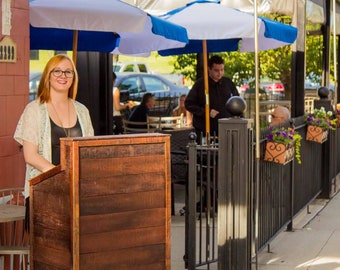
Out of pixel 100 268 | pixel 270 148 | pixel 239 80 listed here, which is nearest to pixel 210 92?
pixel 270 148

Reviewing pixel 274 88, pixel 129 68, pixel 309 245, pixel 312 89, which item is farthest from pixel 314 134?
pixel 129 68

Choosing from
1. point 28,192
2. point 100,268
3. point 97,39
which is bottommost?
point 100,268

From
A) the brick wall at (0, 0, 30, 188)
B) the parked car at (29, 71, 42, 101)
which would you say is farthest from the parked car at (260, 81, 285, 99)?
the brick wall at (0, 0, 30, 188)

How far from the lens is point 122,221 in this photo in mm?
4688

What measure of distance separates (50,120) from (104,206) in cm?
99

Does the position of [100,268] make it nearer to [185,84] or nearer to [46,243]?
[46,243]

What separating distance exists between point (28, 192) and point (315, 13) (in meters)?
8.19

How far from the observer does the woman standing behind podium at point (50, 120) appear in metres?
5.30

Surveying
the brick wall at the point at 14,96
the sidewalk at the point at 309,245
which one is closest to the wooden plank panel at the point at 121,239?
the brick wall at the point at 14,96

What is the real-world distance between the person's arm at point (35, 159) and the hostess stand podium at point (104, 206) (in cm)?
36

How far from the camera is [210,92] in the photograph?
10.5m

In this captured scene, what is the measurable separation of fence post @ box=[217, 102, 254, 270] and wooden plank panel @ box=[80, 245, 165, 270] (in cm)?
126

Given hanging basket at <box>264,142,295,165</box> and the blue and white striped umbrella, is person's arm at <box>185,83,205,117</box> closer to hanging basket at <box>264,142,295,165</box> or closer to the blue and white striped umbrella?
the blue and white striped umbrella

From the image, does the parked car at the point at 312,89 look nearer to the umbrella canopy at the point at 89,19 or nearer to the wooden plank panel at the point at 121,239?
the umbrella canopy at the point at 89,19
